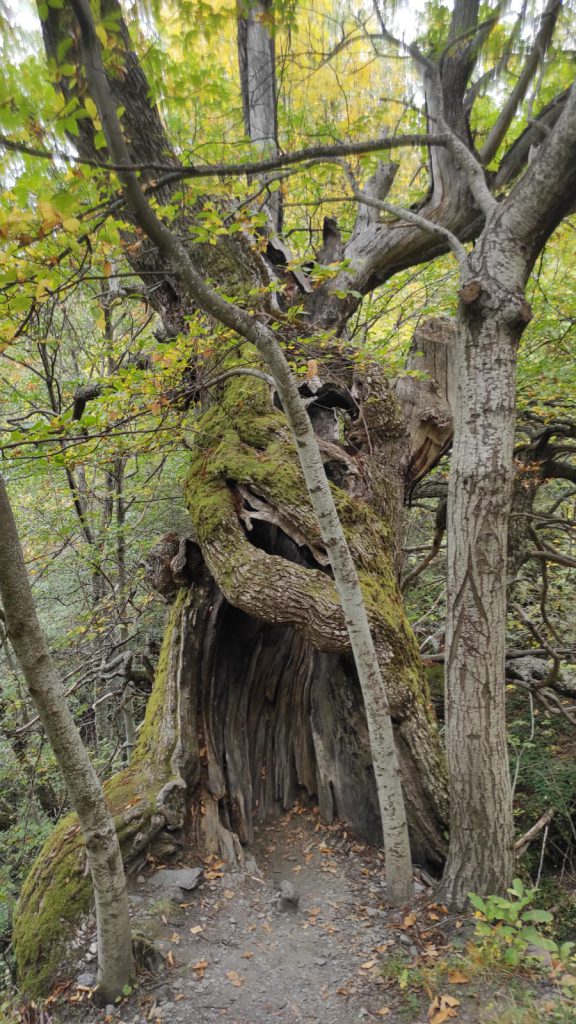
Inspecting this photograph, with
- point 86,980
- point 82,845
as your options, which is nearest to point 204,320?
point 82,845

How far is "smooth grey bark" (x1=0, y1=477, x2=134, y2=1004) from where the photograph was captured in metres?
2.48

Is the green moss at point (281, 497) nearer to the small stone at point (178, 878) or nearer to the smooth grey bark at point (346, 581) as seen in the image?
the smooth grey bark at point (346, 581)

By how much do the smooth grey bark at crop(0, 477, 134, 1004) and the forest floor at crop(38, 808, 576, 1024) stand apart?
0.27 m

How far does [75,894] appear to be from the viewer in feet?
10.8

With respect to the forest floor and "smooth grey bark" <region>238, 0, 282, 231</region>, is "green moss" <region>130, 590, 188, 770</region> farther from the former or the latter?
"smooth grey bark" <region>238, 0, 282, 231</region>

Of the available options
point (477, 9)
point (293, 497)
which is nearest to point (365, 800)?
point (293, 497)

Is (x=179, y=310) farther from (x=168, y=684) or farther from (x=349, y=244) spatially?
(x=168, y=684)

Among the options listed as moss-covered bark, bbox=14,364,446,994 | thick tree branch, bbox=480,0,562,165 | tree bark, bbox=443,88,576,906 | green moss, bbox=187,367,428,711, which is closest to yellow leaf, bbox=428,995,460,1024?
tree bark, bbox=443,88,576,906

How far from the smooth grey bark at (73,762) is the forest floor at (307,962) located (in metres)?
0.27

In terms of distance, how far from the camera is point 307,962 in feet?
10.5

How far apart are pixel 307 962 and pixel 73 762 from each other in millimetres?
1898

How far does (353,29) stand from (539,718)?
6.53 metres

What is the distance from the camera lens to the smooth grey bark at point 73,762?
2.48 meters

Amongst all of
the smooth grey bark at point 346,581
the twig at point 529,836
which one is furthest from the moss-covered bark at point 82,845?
the twig at point 529,836
